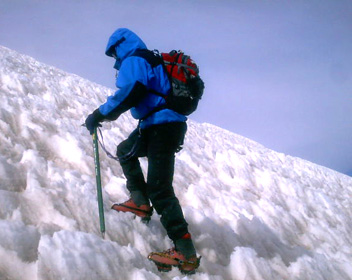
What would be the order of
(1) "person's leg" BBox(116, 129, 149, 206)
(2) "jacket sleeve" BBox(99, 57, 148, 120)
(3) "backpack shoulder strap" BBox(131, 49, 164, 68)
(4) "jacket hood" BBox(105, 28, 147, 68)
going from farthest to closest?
(1) "person's leg" BBox(116, 129, 149, 206) → (4) "jacket hood" BBox(105, 28, 147, 68) → (3) "backpack shoulder strap" BBox(131, 49, 164, 68) → (2) "jacket sleeve" BBox(99, 57, 148, 120)

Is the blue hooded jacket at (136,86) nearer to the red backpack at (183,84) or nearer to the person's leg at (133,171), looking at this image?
the red backpack at (183,84)

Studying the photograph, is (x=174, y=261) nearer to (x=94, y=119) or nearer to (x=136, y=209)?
(x=136, y=209)

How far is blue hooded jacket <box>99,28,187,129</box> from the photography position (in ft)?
7.83

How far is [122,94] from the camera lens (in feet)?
7.80

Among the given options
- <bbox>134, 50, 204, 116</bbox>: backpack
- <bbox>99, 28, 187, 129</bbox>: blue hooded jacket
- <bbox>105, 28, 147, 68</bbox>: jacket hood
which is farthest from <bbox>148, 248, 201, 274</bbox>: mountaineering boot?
<bbox>105, 28, 147, 68</bbox>: jacket hood

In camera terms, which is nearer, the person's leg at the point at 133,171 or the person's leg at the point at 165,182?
the person's leg at the point at 165,182

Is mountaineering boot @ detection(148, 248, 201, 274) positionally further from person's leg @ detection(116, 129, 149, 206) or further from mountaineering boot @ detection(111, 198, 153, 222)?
person's leg @ detection(116, 129, 149, 206)

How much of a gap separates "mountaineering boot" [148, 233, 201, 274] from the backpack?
132cm

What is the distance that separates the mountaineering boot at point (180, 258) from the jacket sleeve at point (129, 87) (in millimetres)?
1425

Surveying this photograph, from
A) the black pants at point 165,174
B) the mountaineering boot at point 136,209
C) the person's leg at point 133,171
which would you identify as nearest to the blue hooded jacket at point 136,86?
the black pants at point 165,174

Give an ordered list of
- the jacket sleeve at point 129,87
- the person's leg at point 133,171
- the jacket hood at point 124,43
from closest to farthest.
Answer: the jacket sleeve at point 129,87, the jacket hood at point 124,43, the person's leg at point 133,171

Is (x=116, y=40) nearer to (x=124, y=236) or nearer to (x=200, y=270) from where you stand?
(x=124, y=236)

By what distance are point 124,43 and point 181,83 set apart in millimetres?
749

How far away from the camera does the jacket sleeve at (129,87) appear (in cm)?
236
